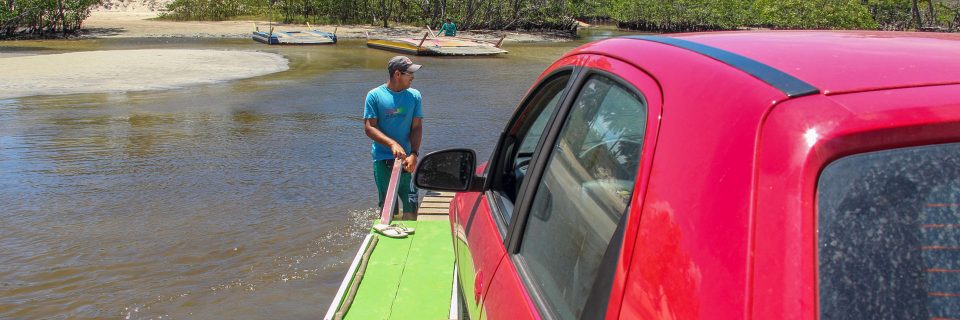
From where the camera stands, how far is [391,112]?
6.13 meters

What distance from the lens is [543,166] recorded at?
2234 mm

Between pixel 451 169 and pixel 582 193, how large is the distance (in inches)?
45.4

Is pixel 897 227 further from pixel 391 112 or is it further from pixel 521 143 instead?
pixel 391 112

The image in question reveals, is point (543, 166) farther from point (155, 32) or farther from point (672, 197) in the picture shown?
A: point (155, 32)

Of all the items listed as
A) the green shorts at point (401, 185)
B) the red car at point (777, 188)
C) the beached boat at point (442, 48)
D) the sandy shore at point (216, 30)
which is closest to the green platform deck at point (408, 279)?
the green shorts at point (401, 185)

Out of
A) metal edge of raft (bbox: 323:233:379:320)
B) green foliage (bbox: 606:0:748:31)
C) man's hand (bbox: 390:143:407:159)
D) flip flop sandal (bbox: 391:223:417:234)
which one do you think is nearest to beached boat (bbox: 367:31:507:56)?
man's hand (bbox: 390:143:407:159)

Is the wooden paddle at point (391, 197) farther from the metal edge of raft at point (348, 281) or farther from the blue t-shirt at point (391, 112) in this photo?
the blue t-shirt at point (391, 112)

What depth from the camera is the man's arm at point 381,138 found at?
232 inches

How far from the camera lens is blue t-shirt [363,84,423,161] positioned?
6113 mm

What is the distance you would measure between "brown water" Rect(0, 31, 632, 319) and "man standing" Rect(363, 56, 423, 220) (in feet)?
2.51

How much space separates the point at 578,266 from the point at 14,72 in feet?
74.8

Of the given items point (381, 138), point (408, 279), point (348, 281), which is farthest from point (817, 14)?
point (348, 281)

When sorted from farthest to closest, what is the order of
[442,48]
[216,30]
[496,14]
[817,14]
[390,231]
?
[496,14], [817,14], [216,30], [442,48], [390,231]

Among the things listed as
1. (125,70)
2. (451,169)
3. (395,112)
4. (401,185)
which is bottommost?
(401,185)
